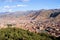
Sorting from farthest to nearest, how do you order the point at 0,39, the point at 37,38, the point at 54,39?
the point at 54,39
the point at 37,38
the point at 0,39

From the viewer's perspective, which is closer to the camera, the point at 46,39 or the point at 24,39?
the point at 24,39

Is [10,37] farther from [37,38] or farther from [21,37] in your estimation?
[37,38]

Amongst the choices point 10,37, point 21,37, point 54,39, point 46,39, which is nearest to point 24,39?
point 21,37

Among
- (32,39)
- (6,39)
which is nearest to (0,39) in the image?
(6,39)

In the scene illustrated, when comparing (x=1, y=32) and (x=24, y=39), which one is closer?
(x=24, y=39)

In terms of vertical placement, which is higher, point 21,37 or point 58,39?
point 21,37

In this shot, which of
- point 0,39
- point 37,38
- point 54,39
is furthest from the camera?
point 54,39

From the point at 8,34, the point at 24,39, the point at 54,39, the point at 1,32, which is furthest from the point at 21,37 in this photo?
the point at 54,39

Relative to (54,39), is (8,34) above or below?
above

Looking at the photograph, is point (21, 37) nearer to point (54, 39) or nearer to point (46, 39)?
point (46, 39)
